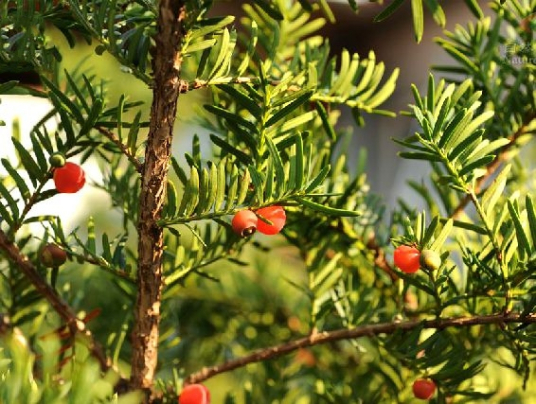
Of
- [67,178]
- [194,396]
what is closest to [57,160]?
[67,178]

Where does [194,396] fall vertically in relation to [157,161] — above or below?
below

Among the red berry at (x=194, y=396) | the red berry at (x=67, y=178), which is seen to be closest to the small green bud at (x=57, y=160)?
the red berry at (x=67, y=178)

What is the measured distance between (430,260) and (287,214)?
0.13m

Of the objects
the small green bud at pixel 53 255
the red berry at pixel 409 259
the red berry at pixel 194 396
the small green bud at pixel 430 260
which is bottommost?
the red berry at pixel 194 396

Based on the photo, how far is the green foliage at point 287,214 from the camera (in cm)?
31

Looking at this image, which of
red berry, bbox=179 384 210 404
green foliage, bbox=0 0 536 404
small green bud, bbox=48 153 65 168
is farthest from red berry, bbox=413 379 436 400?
small green bud, bbox=48 153 65 168

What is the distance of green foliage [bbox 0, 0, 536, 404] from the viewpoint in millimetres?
308

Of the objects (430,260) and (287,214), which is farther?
(287,214)

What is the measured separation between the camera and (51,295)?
1.20 ft

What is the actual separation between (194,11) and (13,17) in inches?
3.7

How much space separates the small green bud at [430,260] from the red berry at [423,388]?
9 centimetres

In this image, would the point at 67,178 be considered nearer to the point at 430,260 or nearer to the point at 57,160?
the point at 57,160

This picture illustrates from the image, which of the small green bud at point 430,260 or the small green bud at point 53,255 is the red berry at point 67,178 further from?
the small green bud at point 430,260

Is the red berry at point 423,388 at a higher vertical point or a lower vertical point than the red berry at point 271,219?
lower
